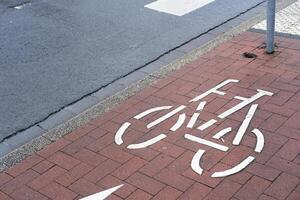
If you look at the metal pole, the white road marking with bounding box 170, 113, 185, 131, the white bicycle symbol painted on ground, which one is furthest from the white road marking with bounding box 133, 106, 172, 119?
the metal pole

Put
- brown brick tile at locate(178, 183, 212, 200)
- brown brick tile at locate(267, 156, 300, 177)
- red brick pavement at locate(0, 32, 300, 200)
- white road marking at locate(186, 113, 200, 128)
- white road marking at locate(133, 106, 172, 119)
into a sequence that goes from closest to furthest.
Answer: brown brick tile at locate(178, 183, 212, 200)
red brick pavement at locate(0, 32, 300, 200)
brown brick tile at locate(267, 156, 300, 177)
white road marking at locate(186, 113, 200, 128)
white road marking at locate(133, 106, 172, 119)

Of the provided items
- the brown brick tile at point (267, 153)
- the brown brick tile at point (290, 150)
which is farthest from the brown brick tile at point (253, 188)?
the brown brick tile at point (290, 150)

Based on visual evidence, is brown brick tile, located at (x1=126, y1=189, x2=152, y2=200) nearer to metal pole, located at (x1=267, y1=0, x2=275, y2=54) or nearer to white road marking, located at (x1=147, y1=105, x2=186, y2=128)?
white road marking, located at (x1=147, y1=105, x2=186, y2=128)

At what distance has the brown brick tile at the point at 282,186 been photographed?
13.1ft

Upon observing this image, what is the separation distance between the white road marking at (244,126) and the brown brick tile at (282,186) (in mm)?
666

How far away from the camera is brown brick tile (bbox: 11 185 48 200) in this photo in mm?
A: 4242

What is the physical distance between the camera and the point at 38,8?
31.4 feet

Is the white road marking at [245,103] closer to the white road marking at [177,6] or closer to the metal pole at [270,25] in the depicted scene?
the metal pole at [270,25]

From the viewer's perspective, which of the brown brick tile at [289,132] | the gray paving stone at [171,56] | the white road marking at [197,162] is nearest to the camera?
the white road marking at [197,162]

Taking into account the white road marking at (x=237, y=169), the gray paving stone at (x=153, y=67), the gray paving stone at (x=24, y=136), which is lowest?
the gray paving stone at (x=153, y=67)

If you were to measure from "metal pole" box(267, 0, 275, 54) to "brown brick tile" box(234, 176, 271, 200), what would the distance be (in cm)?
287

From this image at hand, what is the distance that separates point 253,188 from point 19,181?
2.13 m

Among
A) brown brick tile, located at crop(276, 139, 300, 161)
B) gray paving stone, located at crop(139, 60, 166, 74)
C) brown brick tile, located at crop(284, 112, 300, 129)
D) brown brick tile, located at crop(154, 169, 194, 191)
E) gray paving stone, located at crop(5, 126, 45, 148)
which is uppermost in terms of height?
brown brick tile, located at crop(154, 169, 194, 191)

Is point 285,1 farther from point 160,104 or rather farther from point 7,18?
point 7,18
